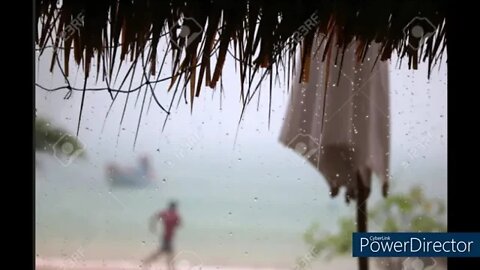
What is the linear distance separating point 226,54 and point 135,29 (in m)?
0.39

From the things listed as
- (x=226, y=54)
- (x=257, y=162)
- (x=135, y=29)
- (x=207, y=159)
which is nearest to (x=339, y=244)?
(x=257, y=162)

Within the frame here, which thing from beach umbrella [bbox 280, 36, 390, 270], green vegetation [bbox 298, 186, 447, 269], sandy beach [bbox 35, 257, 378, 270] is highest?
beach umbrella [bbox 280, 36, 390, 270]

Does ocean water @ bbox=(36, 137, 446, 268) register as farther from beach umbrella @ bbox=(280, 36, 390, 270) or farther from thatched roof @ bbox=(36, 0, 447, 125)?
thatched roof @ bbox=(36, 0, 447, 125)

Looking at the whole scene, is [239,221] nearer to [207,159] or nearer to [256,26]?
[207,159]

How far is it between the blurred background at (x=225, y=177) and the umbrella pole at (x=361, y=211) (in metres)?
0.03

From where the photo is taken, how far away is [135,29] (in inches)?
102

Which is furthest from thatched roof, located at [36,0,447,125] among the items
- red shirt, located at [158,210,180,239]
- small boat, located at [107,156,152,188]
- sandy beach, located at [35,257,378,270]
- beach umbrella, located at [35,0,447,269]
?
sandy beach, located at [35,257,378,270]

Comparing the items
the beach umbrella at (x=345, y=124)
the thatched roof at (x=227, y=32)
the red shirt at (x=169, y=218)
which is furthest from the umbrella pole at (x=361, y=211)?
the red shirt at (x=169, y=218)

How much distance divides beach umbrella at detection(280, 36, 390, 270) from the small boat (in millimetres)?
577

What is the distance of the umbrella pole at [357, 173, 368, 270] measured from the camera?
8.54ft

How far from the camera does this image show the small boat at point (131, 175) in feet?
8.50

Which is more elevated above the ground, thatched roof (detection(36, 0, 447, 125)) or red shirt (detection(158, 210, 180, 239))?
thatched roof (detection(36, 0, 447, 125))

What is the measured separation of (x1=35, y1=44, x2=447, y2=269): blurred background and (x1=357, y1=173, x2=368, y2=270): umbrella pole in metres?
0.03

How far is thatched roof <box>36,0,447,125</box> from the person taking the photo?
8.39 feet
